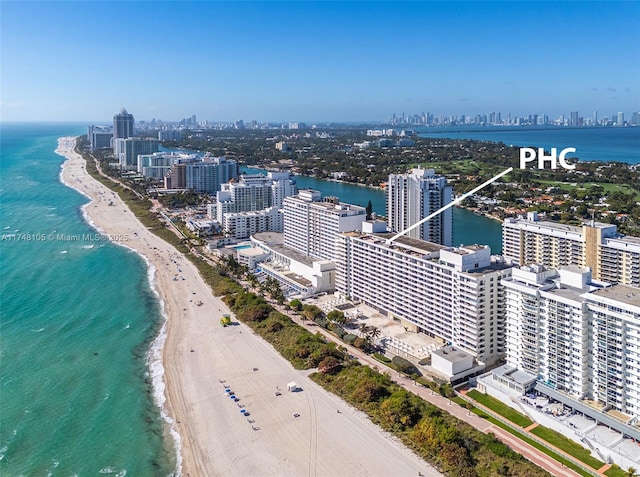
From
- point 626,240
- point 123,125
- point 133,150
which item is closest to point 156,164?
point 133,150

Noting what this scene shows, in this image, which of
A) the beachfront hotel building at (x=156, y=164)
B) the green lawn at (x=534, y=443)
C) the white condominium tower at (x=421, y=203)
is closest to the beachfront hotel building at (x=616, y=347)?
the green lawn at (x=534, y=443)

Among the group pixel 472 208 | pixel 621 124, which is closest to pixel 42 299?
pixel 472 208

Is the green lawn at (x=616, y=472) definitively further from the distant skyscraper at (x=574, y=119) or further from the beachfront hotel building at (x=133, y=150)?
the distant skyscraper at (x=574, y=119)

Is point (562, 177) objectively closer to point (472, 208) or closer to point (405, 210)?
point (472, 208)

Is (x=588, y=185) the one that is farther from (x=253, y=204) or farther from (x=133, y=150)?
(x=133, y=150)

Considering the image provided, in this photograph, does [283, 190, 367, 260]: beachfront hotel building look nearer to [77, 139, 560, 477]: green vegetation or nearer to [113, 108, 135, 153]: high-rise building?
→ [77, 139, 560, 477]: green vegetation

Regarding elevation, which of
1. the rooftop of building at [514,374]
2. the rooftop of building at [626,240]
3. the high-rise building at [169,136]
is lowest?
the rooftop of building at [514,374]
